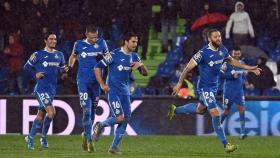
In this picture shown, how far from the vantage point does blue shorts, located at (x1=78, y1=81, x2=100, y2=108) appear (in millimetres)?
16781

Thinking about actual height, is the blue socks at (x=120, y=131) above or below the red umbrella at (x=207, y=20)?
below

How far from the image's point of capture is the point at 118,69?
16.0m

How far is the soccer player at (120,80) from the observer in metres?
15.9

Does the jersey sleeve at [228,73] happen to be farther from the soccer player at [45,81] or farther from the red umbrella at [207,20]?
the red umbrella at [207,20]

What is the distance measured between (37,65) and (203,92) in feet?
11.1

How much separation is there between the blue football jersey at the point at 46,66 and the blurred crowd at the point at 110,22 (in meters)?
6.12

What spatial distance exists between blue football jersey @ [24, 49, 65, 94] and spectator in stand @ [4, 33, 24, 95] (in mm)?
6276

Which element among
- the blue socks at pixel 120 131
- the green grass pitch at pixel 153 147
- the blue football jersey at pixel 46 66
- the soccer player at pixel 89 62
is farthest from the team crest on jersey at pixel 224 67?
the blue socks at pixel 120 131

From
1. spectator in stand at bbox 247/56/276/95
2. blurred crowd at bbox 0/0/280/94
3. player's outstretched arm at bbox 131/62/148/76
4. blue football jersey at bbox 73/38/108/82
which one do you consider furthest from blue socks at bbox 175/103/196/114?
blurred crowd at bbox 0/0/280/94

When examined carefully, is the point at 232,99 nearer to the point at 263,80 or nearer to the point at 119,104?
the point at 263,80

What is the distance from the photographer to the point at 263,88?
23047mm

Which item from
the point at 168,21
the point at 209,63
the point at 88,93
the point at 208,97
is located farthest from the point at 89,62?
the point at 168,21

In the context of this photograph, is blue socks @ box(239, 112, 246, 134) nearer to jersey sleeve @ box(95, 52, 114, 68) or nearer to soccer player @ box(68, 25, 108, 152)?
soccer player @ box(68, 25, 108, 152)

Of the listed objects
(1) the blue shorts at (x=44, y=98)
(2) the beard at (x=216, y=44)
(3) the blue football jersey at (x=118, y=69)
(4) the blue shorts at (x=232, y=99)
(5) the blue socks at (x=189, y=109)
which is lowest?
(4) the blue shorts at (x=232, y=99)
